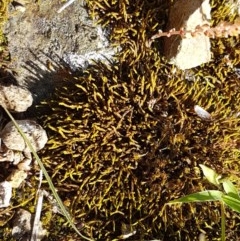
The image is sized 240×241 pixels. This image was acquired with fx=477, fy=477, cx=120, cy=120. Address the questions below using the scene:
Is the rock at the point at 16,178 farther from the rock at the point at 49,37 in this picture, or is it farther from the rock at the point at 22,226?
the rock at the point at 49,37

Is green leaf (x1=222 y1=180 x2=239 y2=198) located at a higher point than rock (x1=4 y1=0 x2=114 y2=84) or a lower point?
lower

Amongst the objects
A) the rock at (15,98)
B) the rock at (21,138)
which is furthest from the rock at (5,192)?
the rock at (15,98)

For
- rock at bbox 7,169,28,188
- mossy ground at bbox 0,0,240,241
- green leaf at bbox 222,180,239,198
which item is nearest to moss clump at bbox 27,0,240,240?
mossy ground at bbox 0,0,240,241

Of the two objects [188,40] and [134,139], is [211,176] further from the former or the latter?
[188,40]

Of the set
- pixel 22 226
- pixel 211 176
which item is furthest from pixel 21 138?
pixel 211 176

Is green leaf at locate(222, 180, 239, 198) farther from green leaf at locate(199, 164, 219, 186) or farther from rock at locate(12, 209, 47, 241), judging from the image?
rock at locate(12, 209, 47, 241)

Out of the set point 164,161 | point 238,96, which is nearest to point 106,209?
point 164,161
